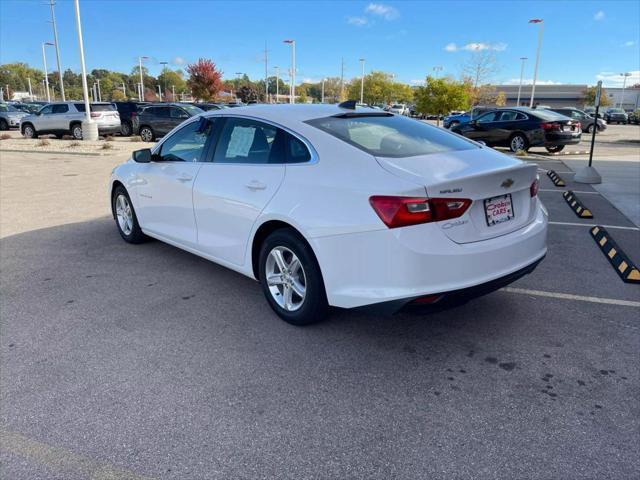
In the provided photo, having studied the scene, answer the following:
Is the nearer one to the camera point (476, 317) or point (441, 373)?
point (441, 373)

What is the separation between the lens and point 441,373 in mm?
3262

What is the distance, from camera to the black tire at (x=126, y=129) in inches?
1022

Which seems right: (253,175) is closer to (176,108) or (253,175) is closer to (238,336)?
(238,336)

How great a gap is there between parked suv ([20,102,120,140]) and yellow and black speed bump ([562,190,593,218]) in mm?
20471

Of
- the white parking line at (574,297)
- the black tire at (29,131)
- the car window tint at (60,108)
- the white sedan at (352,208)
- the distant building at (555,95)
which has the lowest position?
the white parking line at (574,297)

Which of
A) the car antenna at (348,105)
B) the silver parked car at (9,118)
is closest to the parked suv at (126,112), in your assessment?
the silver parked car at (9,118)

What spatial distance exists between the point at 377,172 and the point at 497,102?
62913 mm

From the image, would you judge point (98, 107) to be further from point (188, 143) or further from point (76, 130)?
point (188, 143)

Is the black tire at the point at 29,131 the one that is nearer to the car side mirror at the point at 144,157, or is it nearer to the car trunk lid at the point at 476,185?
the car side mirror at the point at 144,157

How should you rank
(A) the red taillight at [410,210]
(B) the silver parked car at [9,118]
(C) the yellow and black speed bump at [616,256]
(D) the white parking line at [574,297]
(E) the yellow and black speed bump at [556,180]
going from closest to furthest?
(A) the red taillight at [410,210] → (D) the white parking line at [574,297] → (C) the yellow and black speed bump at [616,256] → (E) the yellow and black speed bump at [556,180] → (B) the silver parked car at [9,118]

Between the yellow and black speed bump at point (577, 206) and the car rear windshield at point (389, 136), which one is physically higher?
the car rear windshield at point (389, 136)

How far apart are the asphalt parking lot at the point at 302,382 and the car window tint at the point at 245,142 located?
4.04 feet

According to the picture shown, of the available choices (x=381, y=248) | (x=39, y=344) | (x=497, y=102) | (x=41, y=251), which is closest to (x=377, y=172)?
(x=381, y=248)

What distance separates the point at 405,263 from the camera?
3.06 m
